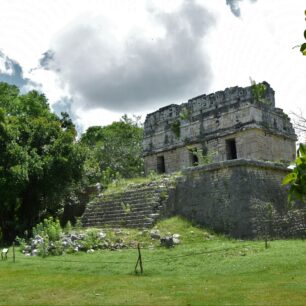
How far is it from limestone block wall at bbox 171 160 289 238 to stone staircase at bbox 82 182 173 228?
0.65 m

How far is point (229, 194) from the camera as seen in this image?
46.4ft

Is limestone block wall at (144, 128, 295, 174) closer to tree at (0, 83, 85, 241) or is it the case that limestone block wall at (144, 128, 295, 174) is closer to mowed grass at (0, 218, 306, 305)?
tree at (0, 83, 85, 241)

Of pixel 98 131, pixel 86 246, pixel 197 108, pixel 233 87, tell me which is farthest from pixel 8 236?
pixel 98 131

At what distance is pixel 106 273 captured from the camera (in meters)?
9.15

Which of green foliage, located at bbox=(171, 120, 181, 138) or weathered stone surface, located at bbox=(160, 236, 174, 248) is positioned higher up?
green foliage, located at bbox=(171, 120, 181, 138)

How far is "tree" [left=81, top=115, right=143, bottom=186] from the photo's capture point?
32.2 m

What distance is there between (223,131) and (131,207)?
6012 mm

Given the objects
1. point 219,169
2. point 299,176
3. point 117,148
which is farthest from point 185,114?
point 299,176

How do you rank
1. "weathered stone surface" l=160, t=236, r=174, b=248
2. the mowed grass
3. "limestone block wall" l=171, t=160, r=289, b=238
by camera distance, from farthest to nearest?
"limestone block wall" l=171, t=160, r=289, b=238 → "weathered stone surface" l=160, t=236, r=174, b=248 → the mowed grass

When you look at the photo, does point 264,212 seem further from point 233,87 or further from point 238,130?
point 233,87

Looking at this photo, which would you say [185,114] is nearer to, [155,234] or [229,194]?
[229,194]

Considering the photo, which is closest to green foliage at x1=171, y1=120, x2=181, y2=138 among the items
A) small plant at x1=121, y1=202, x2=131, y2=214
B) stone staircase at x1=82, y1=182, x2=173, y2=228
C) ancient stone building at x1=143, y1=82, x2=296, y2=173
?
ancient stone building at x1=143, y1=82, x2=296, y2=173

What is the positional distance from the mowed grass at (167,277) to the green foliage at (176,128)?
9955mm

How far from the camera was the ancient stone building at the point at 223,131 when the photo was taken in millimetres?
18688
